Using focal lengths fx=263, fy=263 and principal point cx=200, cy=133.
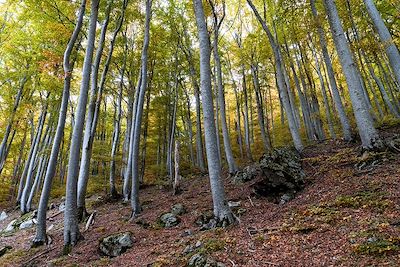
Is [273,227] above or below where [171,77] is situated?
below

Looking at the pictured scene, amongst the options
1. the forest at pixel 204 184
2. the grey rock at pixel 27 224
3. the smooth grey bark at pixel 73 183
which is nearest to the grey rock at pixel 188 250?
the forest at pixel 204 184

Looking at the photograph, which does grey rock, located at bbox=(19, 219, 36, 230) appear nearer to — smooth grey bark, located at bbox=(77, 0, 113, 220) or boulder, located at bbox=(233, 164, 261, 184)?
smooth grey bark, located at bbox=(77, 0, 113, 220)

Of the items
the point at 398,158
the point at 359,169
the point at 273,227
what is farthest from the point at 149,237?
the point at 398,158

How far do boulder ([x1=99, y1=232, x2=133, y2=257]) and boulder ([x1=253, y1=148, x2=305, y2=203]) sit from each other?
389 centimetres

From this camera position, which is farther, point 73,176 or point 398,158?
point 73,176

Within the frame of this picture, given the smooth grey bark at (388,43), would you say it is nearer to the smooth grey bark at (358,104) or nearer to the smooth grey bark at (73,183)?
the smooth grey bark at (358,104)

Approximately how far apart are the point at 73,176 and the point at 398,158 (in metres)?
8.36

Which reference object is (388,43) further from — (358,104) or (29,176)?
(29,176)

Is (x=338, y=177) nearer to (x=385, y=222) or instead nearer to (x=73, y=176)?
(x=385, y=222)

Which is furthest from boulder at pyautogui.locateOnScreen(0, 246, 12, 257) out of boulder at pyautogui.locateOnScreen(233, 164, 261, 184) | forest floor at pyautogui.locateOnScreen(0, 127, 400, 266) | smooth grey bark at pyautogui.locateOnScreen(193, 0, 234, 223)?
boulder at pyautogui.locateOnScreen(233, 164, 261, 184)

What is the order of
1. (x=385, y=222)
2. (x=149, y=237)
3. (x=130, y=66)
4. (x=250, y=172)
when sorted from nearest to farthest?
1. (x=385, y=222)
2. (x=149, y=237)
3. (x=250, y=172)
4. (x=130, y=66)

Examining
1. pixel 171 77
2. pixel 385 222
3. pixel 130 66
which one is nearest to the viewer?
pixel 385 222

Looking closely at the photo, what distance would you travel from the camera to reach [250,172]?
10445 mm

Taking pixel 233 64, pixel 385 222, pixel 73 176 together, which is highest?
pixel 233 64
